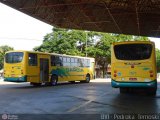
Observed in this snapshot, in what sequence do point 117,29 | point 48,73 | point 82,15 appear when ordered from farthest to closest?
point 117,29 < point 48,73 < point 82,15

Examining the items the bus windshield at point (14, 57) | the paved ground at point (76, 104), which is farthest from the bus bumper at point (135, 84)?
the bus windshield at point (14, 57)

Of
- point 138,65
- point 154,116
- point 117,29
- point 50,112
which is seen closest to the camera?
point 154,116

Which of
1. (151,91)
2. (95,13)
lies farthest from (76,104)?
(95,13)

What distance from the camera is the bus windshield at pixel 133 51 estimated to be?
59.9 feet

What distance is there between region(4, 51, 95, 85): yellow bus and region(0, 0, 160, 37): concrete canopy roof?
121 inches

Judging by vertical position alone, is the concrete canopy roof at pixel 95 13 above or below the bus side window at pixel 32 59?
above

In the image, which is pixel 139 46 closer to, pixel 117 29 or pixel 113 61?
pixel 113 61

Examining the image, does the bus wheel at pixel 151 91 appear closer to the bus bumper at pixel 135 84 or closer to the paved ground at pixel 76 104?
the paved ground at pixel 76 104

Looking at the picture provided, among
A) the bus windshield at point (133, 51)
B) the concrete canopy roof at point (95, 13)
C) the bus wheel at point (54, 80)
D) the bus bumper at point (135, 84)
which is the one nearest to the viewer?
the bus bumper at point (135, 84)

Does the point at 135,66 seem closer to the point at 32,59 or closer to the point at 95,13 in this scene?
the point at 95,13

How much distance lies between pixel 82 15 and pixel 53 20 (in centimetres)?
256

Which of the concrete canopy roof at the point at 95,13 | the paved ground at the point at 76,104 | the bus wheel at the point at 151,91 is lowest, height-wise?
the paved ground at the point at 76,104

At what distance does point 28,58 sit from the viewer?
2719cm

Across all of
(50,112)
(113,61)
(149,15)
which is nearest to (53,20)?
(149,15)
